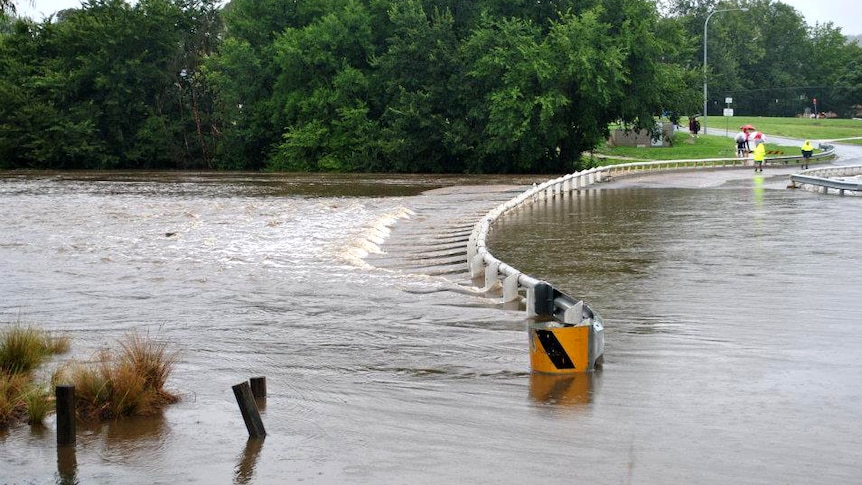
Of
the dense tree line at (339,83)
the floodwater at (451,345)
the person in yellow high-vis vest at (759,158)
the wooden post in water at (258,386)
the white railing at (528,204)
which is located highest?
the dense tree line at (339,83)

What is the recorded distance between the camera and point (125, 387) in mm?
10078

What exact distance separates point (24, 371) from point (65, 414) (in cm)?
294

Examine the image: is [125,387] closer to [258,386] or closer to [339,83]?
[258,386]

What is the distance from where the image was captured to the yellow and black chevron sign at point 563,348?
37.5 ft

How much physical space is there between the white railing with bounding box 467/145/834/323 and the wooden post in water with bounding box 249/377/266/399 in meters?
3.44

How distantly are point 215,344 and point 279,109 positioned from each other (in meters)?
55.8

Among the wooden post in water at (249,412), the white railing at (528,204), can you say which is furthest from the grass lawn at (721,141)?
the wooden post in water at (249,412)

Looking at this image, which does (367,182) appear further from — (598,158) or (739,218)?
(739,218)

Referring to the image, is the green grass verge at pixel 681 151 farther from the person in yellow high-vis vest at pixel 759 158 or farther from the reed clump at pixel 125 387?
the reed clump at pixel 125 387

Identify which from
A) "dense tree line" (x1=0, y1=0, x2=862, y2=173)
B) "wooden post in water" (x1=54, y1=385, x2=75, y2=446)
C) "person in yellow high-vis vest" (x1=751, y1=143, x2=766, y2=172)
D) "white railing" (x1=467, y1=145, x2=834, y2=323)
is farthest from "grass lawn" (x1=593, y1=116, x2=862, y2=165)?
"wooden post in water" (x1=54, y1=385, x2=75, y2=446)

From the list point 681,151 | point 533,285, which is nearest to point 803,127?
point 681,151

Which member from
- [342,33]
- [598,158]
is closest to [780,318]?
[598,158]

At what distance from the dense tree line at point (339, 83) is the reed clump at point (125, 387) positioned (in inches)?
1774

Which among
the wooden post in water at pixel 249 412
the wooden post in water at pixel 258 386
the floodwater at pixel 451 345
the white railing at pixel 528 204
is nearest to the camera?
the floodwater at pixel 451 345
